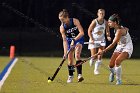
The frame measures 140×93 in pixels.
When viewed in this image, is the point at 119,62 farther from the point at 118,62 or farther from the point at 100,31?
the point at 100,31

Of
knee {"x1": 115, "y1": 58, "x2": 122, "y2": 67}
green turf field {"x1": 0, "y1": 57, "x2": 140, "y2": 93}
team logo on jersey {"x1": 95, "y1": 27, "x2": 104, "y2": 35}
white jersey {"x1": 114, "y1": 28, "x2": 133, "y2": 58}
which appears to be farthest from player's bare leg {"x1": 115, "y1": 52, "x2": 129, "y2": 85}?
team logo on jersey {"x1": 95, "y1": 27, "x2": 104, "y2": 35}

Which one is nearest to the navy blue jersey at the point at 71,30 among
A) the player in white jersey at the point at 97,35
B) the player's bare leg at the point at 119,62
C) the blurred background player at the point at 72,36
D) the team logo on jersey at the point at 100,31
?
the blurred background player at the point at 72,36

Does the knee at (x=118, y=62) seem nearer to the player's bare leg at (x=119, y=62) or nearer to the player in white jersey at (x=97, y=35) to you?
the player's bare leg at (x=119, y=62)

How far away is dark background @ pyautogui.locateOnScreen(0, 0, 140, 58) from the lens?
3036cm

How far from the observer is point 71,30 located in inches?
602

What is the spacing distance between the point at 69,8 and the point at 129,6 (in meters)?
3.15

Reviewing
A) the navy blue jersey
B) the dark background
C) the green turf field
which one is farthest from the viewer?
the dark background

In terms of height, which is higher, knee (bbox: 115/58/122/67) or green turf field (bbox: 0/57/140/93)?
knee (bbox: 115/58/122/67)

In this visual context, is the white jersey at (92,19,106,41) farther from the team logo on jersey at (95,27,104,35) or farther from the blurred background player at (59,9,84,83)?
the blurred background player at (59,9,84,83)

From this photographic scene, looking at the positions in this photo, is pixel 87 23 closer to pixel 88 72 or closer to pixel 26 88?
pixel 88 72

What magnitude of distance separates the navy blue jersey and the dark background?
1440cm

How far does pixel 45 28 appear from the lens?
99.0ft

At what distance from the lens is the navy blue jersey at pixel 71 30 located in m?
15.2

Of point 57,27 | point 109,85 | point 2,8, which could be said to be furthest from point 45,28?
point 109,85
